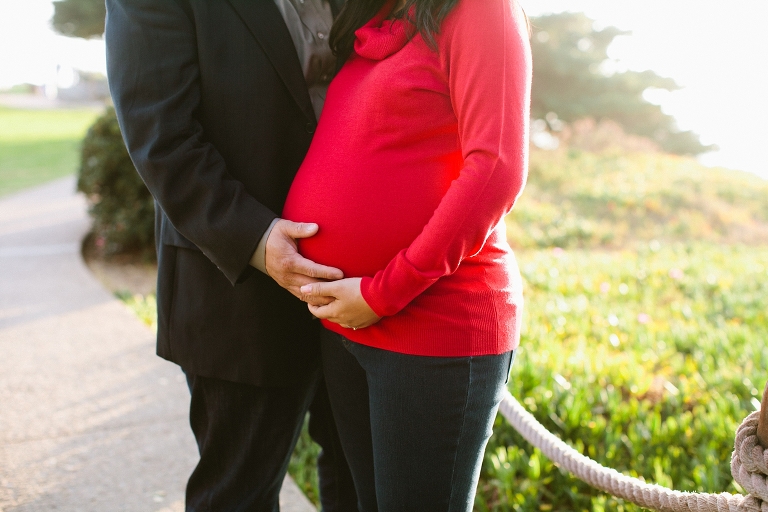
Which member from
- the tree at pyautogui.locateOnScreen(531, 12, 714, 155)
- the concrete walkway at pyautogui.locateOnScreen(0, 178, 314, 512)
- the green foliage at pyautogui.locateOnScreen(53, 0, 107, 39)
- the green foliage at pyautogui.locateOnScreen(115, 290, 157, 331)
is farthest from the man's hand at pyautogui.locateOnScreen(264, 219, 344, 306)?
the tree at pyautogui.locateOnScreen(531, 12, 714, 155)

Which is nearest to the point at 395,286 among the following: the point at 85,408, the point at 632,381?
the point at 632,381

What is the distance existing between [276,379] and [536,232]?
7.34 meters

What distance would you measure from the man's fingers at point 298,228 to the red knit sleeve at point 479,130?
0.24m

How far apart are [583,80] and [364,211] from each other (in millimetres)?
18039

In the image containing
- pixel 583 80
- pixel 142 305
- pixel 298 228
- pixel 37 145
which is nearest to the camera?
pixel 298 228

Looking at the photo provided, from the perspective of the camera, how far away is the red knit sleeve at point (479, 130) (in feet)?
3.73

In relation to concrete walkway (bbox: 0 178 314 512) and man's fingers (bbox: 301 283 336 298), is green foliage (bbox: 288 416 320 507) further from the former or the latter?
man's fingers (bbox: 301 283 336 298)

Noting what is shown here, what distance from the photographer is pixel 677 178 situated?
1197 centimetres

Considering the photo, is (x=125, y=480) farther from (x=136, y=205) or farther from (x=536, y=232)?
(x=536, y=232)

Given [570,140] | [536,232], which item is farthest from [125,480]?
[570,140]

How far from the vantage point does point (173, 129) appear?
4.48 feet

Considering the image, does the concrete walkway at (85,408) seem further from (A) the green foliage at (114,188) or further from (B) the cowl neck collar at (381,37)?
(B) the cowl neck collar at (381,37)

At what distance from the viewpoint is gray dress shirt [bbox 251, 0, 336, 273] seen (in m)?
1.56

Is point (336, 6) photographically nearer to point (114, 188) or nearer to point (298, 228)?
point (298, 228)
